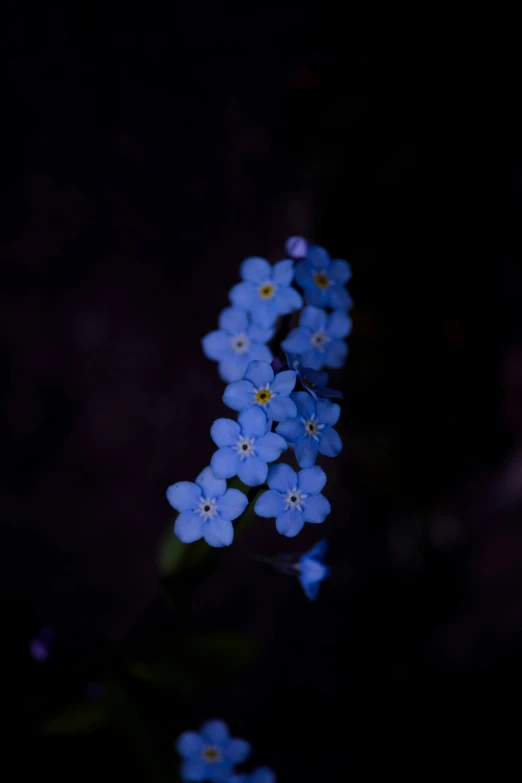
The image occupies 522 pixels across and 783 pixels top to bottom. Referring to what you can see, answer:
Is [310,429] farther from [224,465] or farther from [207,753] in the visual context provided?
[207,753]

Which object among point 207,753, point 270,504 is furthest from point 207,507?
point 207,753

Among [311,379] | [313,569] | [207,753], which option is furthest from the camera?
[207,753]

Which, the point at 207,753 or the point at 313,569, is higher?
the point at 313,569

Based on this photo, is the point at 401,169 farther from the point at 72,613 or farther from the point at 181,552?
the point at 72,613

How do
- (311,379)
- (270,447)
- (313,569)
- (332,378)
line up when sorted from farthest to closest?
1. (332,378)
2. (313,569)
3. (311,379)
4. (270,447)

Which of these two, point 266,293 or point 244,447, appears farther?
point 266,293

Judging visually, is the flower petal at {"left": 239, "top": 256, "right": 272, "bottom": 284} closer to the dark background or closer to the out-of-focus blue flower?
the out-of-focus blue flower
